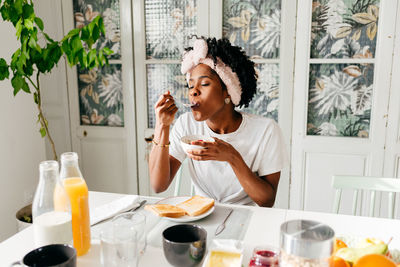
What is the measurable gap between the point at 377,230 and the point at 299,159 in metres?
→ 1.36

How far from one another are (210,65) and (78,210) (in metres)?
0.84

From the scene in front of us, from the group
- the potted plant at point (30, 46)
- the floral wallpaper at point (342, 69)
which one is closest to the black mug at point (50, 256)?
the potted plant at point (30, 46)

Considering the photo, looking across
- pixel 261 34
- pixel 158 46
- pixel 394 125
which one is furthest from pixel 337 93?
pixel 158 46

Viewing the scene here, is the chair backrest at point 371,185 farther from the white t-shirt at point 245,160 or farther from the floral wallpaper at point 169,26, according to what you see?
the floral wallpaper at point 169,26

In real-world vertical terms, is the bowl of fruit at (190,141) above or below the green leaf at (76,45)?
below

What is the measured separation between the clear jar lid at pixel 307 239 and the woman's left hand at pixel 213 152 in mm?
609

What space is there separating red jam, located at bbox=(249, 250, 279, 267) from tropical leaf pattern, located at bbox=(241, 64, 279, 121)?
5.78 ft

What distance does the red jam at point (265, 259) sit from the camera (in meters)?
0.82

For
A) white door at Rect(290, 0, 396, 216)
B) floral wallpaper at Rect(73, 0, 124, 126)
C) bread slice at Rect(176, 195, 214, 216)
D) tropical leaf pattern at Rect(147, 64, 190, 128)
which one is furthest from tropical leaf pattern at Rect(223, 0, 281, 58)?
bread slice at Rect(176, 195, 214, 216)

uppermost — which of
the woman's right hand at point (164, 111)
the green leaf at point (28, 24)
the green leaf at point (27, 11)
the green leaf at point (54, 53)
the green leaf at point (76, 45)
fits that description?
the green leaf at point (27, 11)

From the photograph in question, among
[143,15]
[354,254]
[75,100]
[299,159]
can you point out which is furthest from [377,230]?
[75,100]

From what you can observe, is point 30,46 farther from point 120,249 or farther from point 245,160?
point 120,249

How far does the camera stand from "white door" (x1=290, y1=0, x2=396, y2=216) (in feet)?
7.45

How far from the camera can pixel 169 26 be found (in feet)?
8.46
